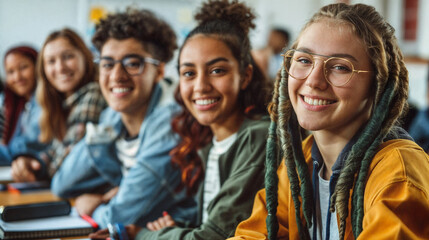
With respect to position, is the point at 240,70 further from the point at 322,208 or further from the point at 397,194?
the point at 397,194

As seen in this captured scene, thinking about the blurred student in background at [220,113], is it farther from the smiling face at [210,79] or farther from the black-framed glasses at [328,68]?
the black-framed glasses at [328,68]

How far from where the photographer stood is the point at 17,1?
5.55 m

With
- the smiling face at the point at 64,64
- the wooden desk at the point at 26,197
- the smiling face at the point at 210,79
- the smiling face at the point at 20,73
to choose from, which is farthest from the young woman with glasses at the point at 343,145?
the smiling face at the point at 20,73

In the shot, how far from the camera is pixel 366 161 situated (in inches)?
39.4

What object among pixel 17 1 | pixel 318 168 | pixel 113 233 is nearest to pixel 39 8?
pixel 17 1

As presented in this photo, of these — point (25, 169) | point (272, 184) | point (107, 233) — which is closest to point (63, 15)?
point (25, 169)

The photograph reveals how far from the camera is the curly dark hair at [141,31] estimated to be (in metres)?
1.94

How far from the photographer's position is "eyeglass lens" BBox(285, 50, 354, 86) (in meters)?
1.04

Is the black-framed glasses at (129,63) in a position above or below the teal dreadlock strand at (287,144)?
above

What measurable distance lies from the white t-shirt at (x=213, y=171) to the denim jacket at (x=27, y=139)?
1.38m

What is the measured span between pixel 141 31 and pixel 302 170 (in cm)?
104

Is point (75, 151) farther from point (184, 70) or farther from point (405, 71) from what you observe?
point (405, 71)

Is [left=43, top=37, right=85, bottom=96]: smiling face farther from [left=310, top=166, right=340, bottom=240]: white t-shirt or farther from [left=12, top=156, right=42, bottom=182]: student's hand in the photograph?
[left=310, top=166, right=340, bottom=240]: white t-shirt

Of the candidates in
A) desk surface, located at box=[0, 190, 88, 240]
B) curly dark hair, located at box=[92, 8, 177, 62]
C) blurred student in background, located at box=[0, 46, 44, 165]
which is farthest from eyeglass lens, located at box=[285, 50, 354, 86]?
blurred student in background, located at box=[0, 46, 44, 165]
